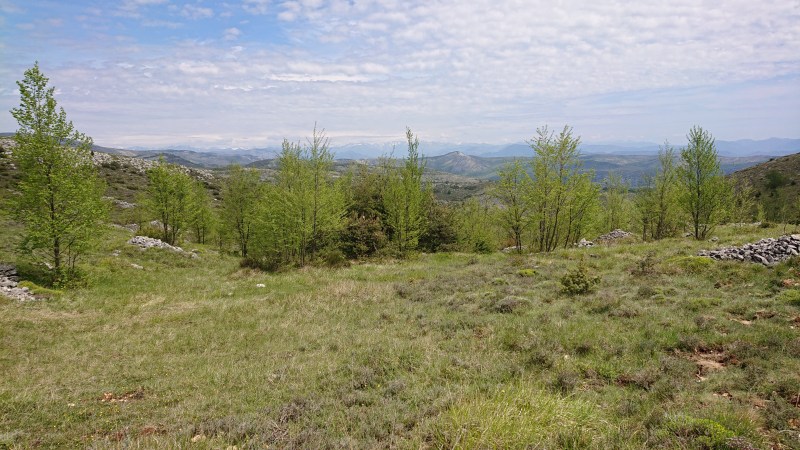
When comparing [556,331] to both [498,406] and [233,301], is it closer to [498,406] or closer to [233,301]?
[498,406]

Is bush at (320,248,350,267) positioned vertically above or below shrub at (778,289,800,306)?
below

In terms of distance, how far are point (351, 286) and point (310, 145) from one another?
13850 millimetres

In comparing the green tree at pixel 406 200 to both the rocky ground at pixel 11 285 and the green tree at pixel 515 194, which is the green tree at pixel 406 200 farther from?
the rocky ground at pixel 11 285

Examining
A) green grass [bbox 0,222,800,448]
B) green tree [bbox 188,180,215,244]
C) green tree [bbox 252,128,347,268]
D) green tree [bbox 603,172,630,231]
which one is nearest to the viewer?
green grass [bbox 0,222,800,448]

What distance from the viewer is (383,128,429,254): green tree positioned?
3453 centimetres

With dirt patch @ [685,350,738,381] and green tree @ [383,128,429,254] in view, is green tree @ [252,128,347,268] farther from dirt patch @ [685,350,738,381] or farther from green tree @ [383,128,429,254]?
dirt patch @ [685,350,738,381]

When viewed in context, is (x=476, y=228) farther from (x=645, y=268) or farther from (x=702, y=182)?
(x=645, y=268)

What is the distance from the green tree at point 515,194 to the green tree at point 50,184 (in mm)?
31315

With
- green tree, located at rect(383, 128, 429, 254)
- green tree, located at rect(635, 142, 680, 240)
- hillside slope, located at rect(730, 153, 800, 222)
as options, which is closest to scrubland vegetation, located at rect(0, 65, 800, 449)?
green tree, located at rect(383, 128, 429, 254)

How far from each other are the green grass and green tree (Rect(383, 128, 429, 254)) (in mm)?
15961

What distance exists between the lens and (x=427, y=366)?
955 centimetres

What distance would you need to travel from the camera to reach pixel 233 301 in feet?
60.8

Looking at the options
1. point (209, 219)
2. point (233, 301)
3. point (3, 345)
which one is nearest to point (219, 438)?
point (3, 345)

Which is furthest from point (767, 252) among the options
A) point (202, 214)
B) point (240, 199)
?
point (202, 214)
